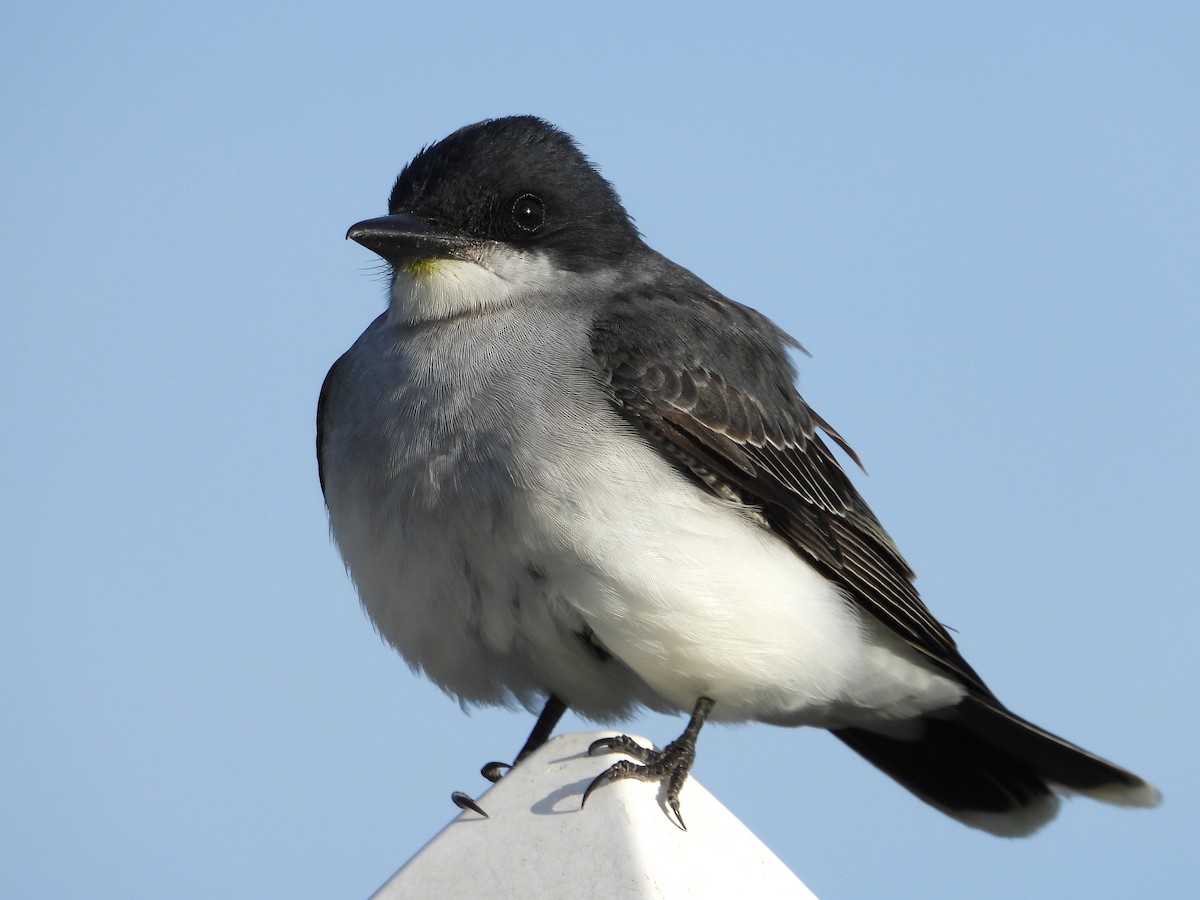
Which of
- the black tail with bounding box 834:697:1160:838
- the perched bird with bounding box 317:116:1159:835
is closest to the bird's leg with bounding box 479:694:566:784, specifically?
the perched bird with bounding box 317:116:1159:835

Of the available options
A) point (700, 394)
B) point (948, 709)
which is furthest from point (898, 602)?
point (700, 394)

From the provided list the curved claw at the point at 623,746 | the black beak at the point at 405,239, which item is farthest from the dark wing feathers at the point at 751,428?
the curved claw at the point at 623,746

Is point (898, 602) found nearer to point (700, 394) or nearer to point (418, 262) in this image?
point (700, 394)

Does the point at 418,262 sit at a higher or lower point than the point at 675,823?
higher

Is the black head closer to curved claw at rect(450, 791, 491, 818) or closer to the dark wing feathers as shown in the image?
the dark wing feathers

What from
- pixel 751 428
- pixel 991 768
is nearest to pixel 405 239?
pixel 751 428

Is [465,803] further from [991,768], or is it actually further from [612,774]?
[991,768]
